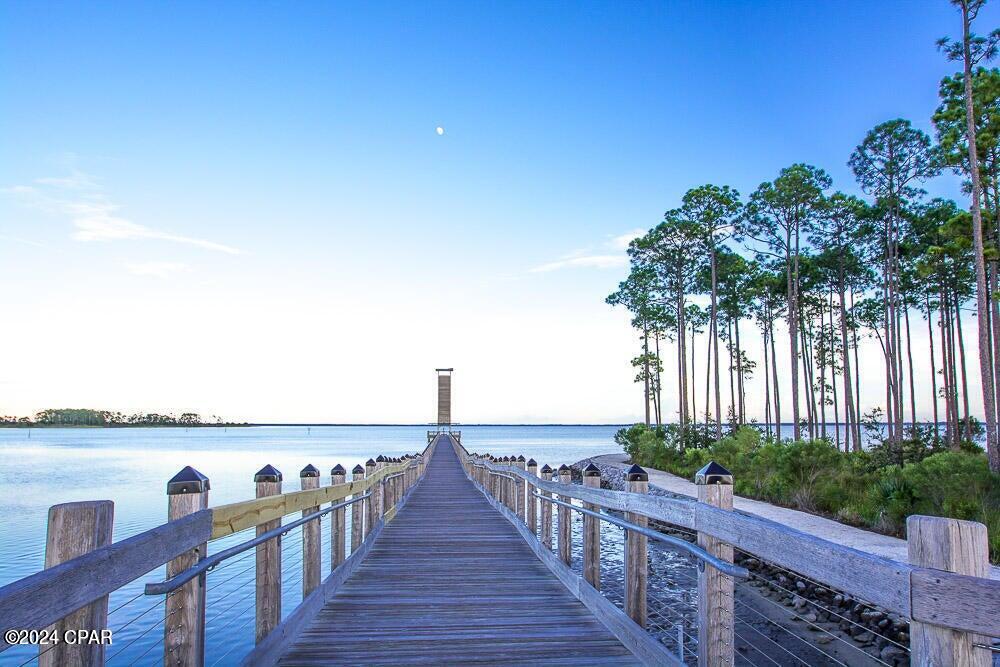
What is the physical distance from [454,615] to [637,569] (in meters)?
1.69

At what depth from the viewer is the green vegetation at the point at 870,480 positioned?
12087 mm

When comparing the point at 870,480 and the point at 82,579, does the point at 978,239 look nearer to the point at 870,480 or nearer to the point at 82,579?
the point at 870,480

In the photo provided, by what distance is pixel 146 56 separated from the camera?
47.2 ft

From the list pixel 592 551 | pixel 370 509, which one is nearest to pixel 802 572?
pixel 592 551

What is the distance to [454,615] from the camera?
506 centimetres

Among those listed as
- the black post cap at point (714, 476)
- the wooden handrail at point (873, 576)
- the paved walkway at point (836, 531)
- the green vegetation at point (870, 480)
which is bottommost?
the paved walkway at point (836, 531)

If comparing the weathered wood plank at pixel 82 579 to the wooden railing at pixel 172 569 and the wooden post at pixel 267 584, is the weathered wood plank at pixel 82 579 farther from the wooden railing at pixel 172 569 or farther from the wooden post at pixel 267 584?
the wooden post at pixel 267 584

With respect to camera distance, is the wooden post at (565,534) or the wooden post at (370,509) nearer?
the wooden post at (565,534)

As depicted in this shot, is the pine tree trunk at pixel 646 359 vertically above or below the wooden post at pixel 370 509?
above

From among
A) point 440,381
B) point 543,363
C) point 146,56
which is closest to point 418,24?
point 146,56

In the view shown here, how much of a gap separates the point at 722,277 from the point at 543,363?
33.3 metres

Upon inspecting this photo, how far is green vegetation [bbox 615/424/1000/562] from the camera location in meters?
12.1

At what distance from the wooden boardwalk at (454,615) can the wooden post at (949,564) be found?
2441mm

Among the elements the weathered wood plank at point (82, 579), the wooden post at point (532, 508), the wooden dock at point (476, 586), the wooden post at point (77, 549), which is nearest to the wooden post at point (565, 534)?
the wooden dock at point (476, 586)
